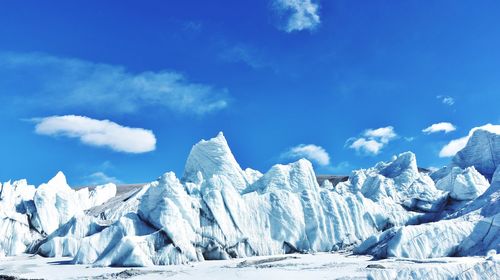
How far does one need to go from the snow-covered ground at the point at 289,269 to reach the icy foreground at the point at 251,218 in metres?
1.48

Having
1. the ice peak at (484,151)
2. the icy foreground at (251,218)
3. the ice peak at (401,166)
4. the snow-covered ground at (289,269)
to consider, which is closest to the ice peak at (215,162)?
the icy foreground at (251,218)

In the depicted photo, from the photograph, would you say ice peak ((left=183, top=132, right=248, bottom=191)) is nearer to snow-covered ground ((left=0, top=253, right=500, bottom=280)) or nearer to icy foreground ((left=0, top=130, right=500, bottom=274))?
icy foreground ((left=0, top=130, right=500, bottom=274))

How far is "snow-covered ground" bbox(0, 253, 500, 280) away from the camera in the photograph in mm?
13828

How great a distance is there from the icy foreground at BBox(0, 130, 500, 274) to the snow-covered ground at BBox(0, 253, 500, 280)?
4.84 ft

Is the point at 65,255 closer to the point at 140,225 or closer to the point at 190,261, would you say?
the point at 140,225

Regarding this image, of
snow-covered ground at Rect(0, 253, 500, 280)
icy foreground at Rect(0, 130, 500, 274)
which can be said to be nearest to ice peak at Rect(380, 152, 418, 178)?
icy foreground at Rect(0, 130, 500, 274)

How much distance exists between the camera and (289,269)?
66.8 feet

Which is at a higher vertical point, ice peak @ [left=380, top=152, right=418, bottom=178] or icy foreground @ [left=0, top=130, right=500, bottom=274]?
ice peak @ [left=380, top=152, right=418, bottom=178]

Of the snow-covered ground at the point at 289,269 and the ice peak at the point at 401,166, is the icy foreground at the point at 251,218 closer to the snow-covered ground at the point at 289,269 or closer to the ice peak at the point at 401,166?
the snow-covered ground at the point at 289,269

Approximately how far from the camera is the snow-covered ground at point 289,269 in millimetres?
13828

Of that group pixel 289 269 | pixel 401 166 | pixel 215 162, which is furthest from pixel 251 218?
pixel 401 166

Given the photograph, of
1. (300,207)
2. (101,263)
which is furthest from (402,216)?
(101,263)

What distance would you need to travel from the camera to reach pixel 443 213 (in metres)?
33.2

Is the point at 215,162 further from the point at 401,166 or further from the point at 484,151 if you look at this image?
the point at 484,151
